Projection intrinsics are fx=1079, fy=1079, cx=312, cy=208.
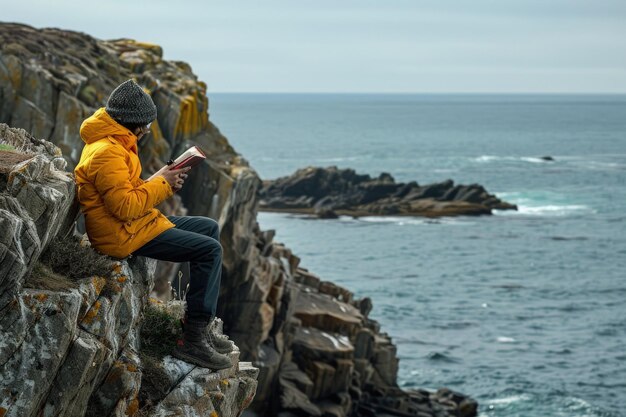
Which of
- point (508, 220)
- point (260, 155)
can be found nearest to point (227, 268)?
point (508, 220)

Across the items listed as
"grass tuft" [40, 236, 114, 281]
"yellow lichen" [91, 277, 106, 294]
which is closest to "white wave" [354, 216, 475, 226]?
"grass tuft" [40, 236, 114, 281]

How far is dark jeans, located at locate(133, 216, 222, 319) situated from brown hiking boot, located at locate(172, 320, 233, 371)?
0.12m

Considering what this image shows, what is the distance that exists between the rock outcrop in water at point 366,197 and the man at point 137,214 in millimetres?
99600

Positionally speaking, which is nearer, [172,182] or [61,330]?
[61,330]

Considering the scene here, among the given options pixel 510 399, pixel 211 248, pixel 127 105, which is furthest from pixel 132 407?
pixel 510 399

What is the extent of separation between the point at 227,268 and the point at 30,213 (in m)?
29.1

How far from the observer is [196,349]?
11164 millimetres

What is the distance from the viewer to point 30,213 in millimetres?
9734

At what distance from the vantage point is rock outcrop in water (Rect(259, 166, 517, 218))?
4518 inches

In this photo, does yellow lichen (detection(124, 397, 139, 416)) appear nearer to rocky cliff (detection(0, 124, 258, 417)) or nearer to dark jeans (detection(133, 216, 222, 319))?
rocky cliff (detection(0, 124, 258, 417))

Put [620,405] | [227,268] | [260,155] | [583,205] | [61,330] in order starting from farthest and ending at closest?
[260,155] < [583,205] < [620,405] < [227,268] < [61,330]

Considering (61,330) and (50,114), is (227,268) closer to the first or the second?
(50,114)

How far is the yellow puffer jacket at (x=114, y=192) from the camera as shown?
10484 millimetres

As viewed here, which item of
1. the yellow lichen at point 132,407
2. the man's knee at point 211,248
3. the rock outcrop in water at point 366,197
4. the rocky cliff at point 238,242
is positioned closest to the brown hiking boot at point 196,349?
the man's knee at point 211,248
